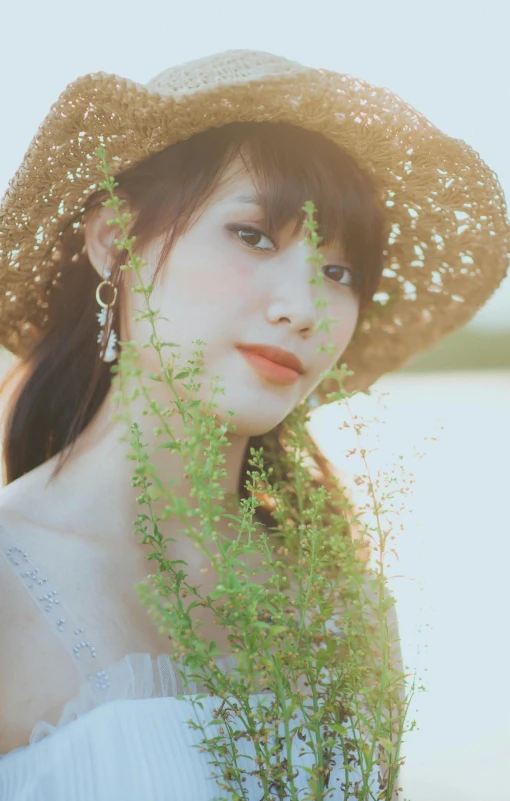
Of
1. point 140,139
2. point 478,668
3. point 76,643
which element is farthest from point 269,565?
point 478,668

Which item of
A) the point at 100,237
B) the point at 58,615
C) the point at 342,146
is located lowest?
the point at 58,615

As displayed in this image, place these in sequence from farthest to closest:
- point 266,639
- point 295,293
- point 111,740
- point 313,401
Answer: point 313,401 → point 295,293 → point 111,740 → point 266,639

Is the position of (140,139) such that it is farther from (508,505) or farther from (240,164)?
(508,505)

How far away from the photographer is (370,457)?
1072 millimetres

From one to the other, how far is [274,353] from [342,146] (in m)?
0.35

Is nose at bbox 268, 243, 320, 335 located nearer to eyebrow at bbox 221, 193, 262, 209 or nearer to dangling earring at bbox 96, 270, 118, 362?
eyebrow at bbox 221, 193, 262, 209

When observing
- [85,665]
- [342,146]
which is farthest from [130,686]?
[342,146]

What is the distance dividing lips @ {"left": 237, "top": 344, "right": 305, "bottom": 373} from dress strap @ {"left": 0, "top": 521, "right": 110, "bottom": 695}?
421 mm

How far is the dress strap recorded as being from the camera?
1.19 m

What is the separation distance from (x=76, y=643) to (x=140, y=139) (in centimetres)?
73

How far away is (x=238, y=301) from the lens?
1256 mm

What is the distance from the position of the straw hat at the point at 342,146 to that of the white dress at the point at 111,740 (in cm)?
51

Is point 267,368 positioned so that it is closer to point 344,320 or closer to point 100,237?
point 344,320

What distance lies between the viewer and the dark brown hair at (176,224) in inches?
51.8
